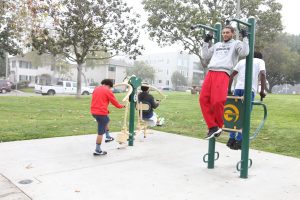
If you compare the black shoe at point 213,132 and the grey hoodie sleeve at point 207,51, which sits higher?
the grey hoodie sleeve at point 207,51

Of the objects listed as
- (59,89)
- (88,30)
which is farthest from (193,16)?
(59,89)

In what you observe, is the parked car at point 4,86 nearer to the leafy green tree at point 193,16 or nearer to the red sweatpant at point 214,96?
the leafy green tree at point 193,16

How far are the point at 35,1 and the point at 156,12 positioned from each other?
20750 millimetres

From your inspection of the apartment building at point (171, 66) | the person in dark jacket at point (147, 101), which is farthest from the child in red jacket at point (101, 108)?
the apartment building at point (171, 66)

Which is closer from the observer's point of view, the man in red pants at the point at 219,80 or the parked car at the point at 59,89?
the man in red pants at the point at 219,80

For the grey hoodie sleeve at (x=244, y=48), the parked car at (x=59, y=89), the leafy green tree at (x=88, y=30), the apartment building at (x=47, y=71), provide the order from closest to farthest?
1. the grey hoodie sleeve at (x=244, y=48)
2. the leafy green tree at (x=88, y=30)
3. the parked car at (x=59, y=89)
4. the apartment building at (x=47, y=71)

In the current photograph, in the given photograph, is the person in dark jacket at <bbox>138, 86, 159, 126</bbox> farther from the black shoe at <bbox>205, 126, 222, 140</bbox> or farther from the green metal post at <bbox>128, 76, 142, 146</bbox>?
the black shoe at <bbox>205, 126, 222, 140</bbox>

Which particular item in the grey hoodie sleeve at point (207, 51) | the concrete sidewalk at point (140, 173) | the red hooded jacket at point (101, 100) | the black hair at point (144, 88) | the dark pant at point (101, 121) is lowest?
the concrete sidewalk at point (140, 173)

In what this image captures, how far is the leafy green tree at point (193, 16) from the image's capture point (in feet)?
93.1

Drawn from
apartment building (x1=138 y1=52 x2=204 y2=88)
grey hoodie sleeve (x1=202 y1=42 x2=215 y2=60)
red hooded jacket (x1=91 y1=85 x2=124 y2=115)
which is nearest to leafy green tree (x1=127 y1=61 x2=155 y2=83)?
apartment building (x1=138 y1=52 x2=204 y2=88)

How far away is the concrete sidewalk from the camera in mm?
4117

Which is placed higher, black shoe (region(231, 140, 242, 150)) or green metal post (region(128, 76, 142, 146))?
green metal post (region(128, 76, 142, 146))

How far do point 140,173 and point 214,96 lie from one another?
1.49m

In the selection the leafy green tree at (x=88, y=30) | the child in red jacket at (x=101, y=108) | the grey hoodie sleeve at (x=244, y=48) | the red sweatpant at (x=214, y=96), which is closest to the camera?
the grey hoodie sleeve at (x=244, y=48)
